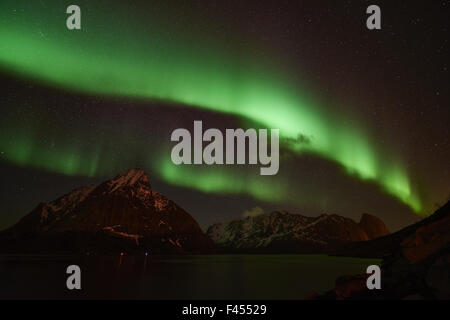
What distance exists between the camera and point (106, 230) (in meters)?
106

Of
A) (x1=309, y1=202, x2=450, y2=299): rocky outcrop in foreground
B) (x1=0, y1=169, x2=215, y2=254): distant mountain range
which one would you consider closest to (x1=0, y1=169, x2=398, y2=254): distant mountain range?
(x1=0, y1=169, x2=215, y2=254): distant mountain range

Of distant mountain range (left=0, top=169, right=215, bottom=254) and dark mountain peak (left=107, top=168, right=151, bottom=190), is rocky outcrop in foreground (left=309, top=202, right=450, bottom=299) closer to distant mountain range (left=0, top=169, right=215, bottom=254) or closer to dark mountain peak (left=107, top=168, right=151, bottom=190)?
distant mountain range (left=0, top=169, right=215, bottom=254)

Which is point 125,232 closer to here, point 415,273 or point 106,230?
point 106,230

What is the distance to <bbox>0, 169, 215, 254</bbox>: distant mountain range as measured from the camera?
94438 mm

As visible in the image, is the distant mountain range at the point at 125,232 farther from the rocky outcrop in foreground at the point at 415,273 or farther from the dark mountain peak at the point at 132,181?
the rocky outcrop in foreground at the point at 415,273

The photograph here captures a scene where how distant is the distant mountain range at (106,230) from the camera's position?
3718 inches

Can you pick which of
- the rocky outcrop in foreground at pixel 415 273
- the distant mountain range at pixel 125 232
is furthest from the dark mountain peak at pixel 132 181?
the rocky outcrop in foreground at pixel 415 273

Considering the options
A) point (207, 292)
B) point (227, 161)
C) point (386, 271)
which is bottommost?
point (207, 292)
